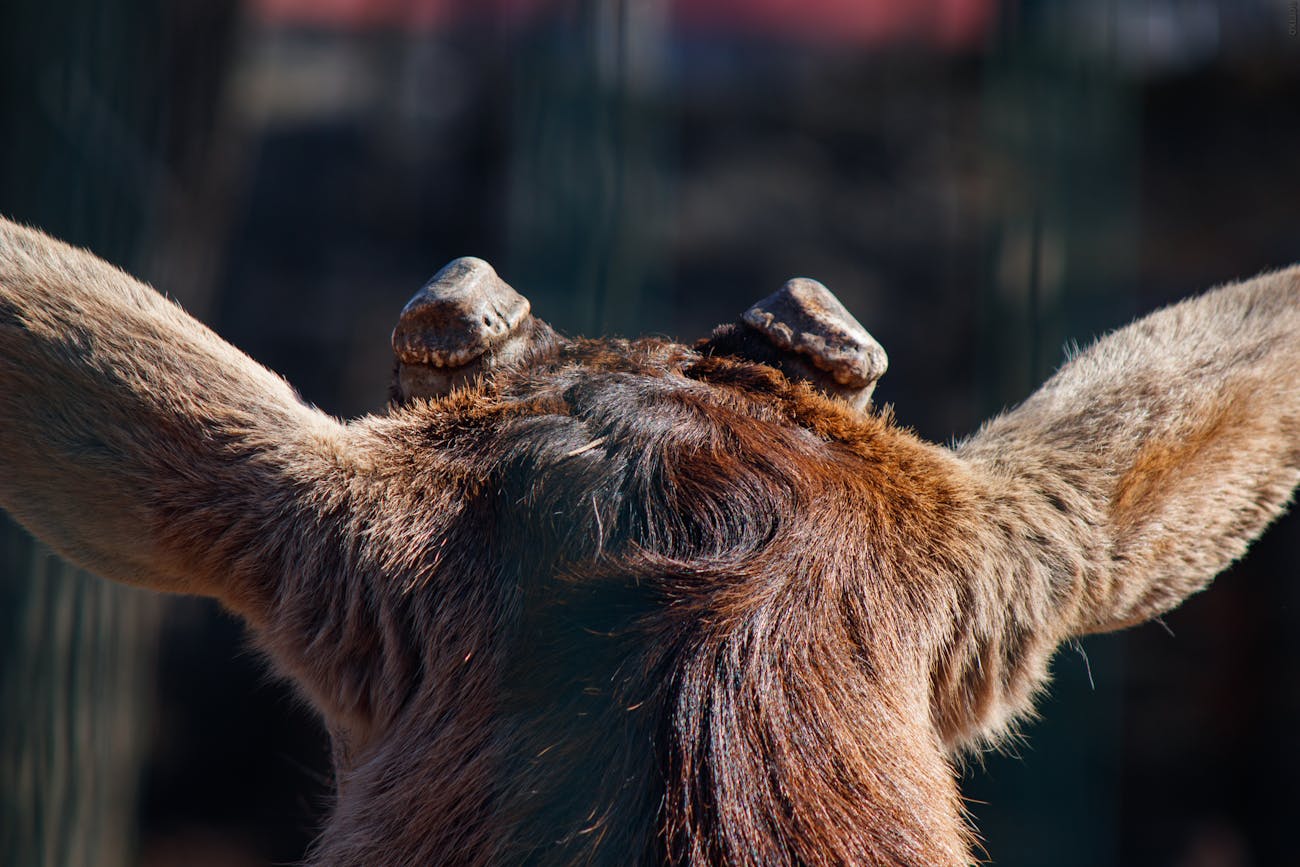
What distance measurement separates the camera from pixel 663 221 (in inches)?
353

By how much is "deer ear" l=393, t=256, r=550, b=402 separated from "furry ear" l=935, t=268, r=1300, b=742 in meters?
0.91

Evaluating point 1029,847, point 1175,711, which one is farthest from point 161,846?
point 1175,711

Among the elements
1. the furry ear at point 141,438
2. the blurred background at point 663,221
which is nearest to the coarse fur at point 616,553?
the furry ear at point 141,438

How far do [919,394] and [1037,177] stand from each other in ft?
10.9

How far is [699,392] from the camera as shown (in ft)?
7.15

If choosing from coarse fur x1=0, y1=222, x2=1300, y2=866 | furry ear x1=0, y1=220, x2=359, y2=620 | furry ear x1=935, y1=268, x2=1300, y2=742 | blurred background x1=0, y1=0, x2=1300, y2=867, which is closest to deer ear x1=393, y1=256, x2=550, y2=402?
coarse fur x1=0, y1=222, x2=1300, y2=866

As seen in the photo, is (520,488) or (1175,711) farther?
(1175,711)

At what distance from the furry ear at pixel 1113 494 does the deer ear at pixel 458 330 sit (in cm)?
91

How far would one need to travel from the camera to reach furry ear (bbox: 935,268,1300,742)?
2.23m

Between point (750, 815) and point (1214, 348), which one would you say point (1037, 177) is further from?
point (750, 815)

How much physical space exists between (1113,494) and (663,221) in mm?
6939

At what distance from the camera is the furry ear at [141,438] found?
197 cm

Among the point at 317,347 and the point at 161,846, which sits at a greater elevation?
the point at 317,347

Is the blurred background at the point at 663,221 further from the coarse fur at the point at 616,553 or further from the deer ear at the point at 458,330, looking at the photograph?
the deer ear at the point at 458,330
